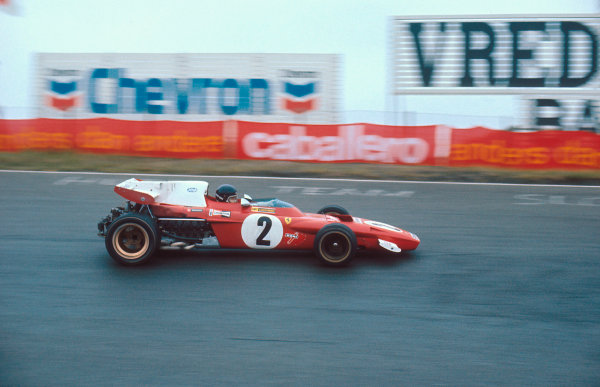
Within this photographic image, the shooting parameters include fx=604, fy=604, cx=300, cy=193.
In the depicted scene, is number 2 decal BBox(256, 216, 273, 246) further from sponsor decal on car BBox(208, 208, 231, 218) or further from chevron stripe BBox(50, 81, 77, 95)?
chevron stripe BBox(50, 81, 77, 95)

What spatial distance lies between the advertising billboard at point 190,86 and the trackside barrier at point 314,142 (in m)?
3.42

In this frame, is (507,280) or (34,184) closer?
(507,280)

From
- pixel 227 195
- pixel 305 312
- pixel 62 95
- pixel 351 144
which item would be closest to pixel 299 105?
pixel 351 144

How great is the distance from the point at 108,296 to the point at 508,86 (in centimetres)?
1637

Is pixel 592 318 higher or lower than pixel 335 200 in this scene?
lower

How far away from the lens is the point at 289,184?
12.9 m

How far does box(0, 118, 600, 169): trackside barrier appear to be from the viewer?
51.7 ft

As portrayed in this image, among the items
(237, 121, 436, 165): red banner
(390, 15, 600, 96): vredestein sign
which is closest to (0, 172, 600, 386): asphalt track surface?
(237, 121, 436, 165): red banner

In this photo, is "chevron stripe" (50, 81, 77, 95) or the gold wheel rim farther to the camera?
"chevron stripe" (50, 81, 77, 95)

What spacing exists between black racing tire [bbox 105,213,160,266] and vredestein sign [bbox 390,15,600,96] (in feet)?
46.0

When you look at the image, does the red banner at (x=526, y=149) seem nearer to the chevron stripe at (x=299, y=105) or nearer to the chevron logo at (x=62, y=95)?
the chevron stripe at (x=299, y=105)

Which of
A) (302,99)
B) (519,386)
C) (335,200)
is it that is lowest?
(519,386)

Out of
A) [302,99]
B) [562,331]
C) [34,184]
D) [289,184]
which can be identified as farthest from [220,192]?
[302,99]

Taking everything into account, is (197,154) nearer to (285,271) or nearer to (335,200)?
(335,200)
